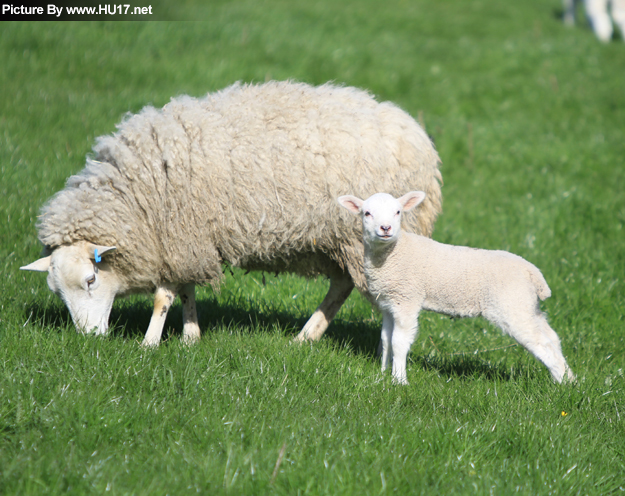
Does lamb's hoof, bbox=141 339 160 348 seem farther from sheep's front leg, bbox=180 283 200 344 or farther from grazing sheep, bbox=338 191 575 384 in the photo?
grazing sheep, bbox=338 191 575 384

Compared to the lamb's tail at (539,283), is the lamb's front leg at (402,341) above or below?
below

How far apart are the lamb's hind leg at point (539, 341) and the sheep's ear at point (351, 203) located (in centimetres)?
110

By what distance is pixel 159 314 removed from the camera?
427 centimetres

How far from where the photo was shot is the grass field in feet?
8.84

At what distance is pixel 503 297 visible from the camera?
3.61m

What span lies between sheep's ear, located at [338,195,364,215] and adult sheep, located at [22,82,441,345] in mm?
363

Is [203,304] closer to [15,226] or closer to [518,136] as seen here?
[15,226]

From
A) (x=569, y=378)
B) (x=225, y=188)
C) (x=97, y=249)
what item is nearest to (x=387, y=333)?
(x=569, y=378)

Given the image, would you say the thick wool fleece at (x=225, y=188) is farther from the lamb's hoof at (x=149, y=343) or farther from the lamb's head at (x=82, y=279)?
the lamb's hoof at (x=149, y=343)

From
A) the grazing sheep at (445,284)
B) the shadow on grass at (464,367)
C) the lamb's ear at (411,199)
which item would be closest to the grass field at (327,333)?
the shadow on grass at (464,367)

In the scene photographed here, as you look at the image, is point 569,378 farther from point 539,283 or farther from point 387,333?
point 387,333

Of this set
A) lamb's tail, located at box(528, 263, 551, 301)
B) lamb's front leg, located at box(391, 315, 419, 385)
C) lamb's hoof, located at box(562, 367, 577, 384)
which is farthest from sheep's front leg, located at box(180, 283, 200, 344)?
lamb's hoof, located at box(562, 367, 577, 384)

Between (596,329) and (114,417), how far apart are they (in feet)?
12.7

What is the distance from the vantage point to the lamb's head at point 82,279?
3.99 meters
